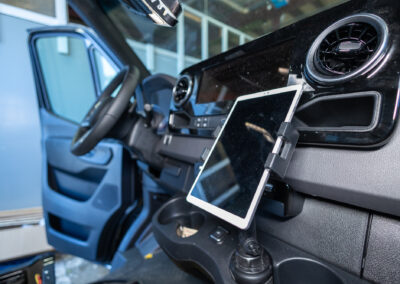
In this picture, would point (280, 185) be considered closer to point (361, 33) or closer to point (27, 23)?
point (361, 33)

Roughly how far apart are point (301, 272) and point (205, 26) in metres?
1.38

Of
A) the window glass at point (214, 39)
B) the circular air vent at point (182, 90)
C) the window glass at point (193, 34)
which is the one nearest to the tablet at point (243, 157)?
the circular air vent at point (182, 90)

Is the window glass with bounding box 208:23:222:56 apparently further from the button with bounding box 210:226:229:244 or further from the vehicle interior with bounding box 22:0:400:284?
the button with bounding box 210:226:229:244

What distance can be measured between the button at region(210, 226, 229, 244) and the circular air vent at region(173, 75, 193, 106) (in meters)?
0.48

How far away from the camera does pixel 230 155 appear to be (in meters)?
0.43

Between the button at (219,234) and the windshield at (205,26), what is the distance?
56 centimetres

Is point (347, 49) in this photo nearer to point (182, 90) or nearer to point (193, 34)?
point (182, 90)

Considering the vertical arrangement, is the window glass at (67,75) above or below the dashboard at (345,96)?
above

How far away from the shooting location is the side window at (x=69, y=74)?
1.63m

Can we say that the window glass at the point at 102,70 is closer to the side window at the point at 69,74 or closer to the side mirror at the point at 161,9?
the side window at the point at 69,74

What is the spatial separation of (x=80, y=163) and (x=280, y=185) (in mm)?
1408

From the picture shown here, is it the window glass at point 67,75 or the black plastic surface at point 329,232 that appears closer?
the black plastic surface at point 329,232

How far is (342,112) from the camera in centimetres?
36

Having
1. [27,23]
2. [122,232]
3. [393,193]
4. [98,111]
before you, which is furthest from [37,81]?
[393,193]
